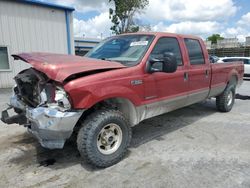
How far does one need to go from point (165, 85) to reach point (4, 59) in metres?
10.7

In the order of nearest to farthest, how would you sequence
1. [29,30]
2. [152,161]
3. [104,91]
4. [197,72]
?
[104,91]
[152,161]
[197,72]
[29,30]

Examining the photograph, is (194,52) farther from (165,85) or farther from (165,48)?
(165,85)

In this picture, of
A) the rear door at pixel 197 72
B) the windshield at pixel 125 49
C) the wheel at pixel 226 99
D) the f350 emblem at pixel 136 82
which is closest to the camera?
the f350 emblem at pixel 136 82

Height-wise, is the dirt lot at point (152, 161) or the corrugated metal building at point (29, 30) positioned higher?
the corrugated metal building at point (29, 30)

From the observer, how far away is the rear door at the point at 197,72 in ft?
16.8

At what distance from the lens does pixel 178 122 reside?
5.87 m

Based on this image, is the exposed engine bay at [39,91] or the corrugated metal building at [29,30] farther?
the corrugated metal building at [29,30]

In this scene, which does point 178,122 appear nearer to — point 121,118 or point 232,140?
point 232,140

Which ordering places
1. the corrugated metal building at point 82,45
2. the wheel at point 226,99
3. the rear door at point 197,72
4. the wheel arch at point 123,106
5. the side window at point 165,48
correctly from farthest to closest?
the corrugated metal building at point 82,45
the wheel at point 226,99
the rear door at point 197,72
the side window at point 165,48
the wheel arch at point 123,106

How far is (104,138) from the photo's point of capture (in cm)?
364

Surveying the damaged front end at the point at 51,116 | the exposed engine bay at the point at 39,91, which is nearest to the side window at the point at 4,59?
the exposed engine bay at the point at 39,91

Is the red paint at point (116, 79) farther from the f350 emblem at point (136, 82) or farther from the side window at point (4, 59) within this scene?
the side window at point (4, 59)

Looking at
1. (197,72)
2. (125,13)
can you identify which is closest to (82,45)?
(125,13)

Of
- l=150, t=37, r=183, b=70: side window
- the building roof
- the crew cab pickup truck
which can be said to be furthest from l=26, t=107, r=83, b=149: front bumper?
the building roof
